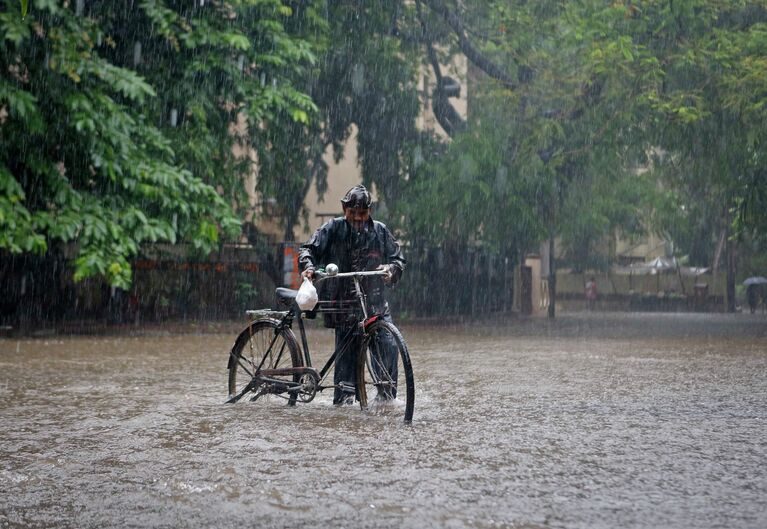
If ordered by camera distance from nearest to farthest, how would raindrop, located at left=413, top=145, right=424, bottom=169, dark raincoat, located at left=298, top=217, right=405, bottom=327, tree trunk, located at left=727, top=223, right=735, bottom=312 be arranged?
1. dark raincoat, located at left=298, top=217, right=405, bottom=327
2. raindrop, located at left=413, top=145, right=424, bottom=169
3. tree trunk, located at left=727, top=223, right=735, bottom=312

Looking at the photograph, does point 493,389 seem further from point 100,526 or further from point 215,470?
point 100,526

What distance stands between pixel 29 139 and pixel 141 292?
8.22 metres

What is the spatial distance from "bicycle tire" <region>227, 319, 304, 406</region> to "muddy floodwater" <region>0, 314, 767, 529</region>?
0.28 meters

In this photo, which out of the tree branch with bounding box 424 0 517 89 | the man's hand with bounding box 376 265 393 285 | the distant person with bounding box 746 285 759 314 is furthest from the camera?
the distant person with bounding box 746 285 759 314

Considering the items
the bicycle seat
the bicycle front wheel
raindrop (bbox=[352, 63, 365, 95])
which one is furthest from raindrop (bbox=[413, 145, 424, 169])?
the bicycle front wheel

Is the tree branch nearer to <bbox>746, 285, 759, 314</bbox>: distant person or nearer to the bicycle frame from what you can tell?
the bicycle frame

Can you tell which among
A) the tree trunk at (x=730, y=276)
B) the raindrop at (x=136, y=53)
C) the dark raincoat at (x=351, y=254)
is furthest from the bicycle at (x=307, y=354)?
the tree trunk at (x=730, y=276)

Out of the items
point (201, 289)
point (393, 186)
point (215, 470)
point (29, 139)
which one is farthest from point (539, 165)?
point (215, 470)

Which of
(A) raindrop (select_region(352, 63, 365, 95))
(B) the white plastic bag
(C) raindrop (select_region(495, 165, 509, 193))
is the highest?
(A) raindrop (select_region(352, 63, 365, 95))

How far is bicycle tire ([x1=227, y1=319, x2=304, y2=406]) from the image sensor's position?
873 centimetres

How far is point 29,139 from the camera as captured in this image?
17.8 m

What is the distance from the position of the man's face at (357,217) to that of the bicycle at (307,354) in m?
0.46

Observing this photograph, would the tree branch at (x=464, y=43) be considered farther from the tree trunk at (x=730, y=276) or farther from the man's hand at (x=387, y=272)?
the tree trunk at (x=730, y=276)

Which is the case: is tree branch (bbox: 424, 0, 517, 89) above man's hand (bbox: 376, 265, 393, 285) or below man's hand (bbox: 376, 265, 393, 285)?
above
